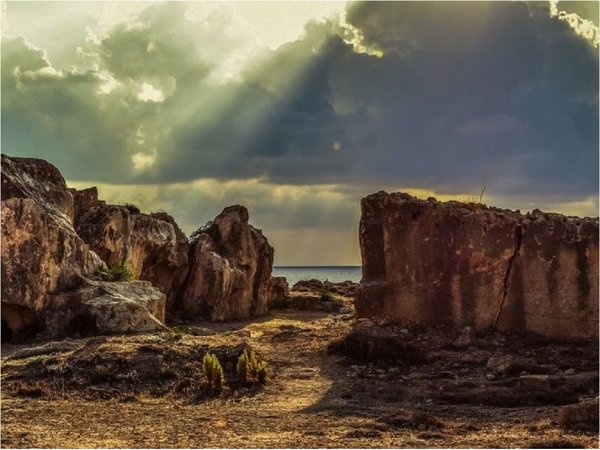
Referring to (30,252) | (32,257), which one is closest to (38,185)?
(30,252)

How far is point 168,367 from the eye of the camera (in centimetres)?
1833

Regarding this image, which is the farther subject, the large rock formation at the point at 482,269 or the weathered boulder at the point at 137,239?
the weathered boulder at the point at 137,239

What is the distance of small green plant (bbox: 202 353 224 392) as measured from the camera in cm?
1706

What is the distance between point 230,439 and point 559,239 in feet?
43.2

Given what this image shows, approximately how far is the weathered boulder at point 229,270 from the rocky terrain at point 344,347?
16.5 feet

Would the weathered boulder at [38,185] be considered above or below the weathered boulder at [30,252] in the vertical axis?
above

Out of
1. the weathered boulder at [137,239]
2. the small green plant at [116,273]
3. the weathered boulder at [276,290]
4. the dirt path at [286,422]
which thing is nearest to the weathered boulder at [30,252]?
the small green plant at [116,273]

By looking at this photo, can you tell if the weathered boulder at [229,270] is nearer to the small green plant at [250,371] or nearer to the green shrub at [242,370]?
the small green plant at [250,371]

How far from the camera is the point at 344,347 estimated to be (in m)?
21.8

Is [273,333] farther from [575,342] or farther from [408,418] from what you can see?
[408,418]

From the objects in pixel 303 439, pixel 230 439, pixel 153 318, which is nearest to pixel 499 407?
pixel 303 439

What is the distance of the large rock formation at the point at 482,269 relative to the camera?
69.3ft

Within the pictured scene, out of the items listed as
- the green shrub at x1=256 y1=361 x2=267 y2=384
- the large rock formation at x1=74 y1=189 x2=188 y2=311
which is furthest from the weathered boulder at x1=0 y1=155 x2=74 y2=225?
the green shrub at x1=256 y1=361 x2=267 y2=384

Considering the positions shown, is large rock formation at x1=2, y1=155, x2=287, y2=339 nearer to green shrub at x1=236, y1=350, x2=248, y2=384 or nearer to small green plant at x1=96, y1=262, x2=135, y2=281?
small green plant at x1=96, y1=262, x2=135, y2=281
